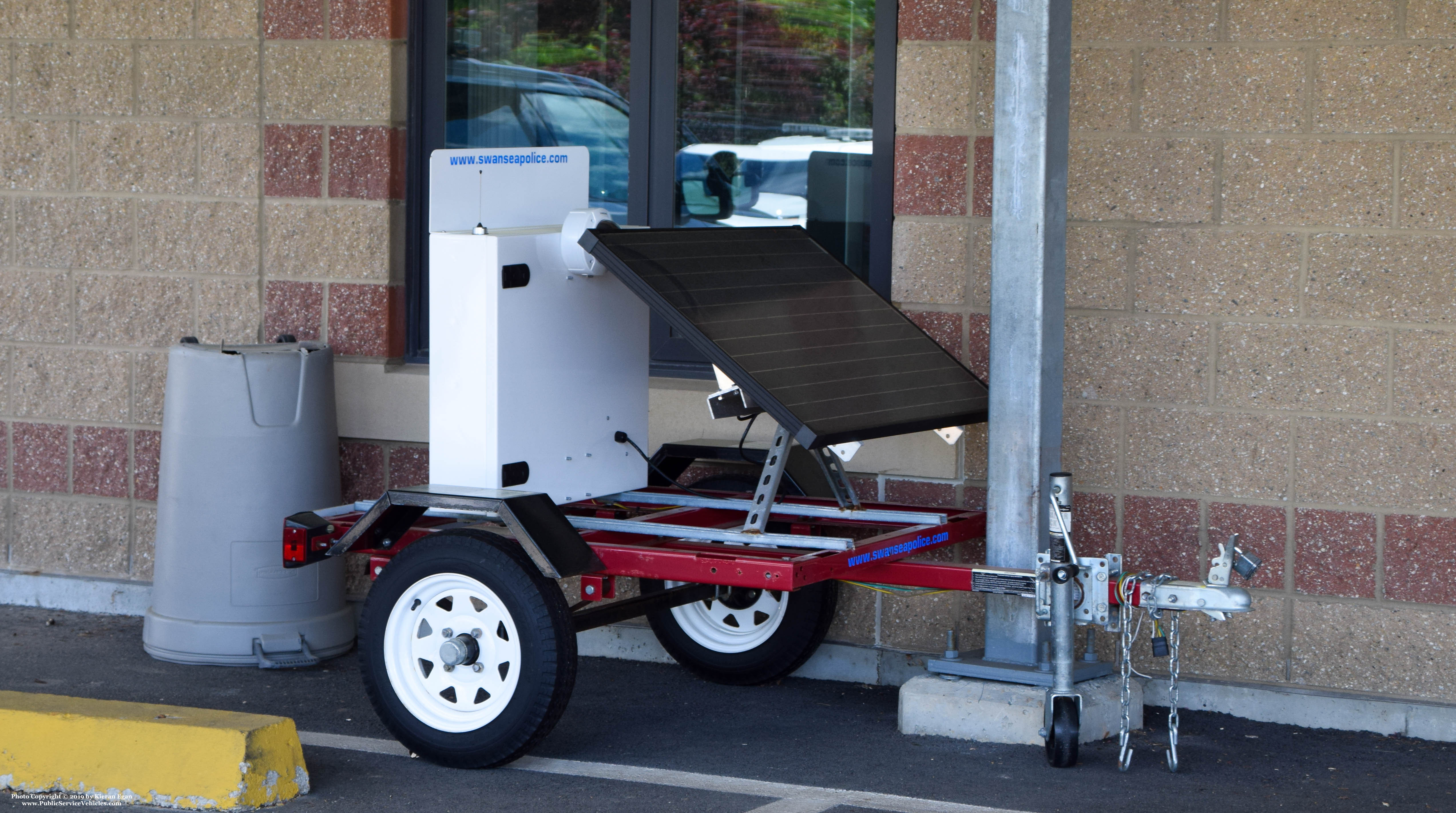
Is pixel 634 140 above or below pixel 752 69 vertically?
below

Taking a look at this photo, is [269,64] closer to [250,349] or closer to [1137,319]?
[250,349]

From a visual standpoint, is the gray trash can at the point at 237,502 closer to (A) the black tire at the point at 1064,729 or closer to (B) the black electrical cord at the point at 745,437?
(B) the black electrical cord at the point at 745,437

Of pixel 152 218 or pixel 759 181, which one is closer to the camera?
pixel 759 181

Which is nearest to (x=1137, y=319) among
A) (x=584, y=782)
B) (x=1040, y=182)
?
(x=1040, y=182)

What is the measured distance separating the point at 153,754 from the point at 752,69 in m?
3.61

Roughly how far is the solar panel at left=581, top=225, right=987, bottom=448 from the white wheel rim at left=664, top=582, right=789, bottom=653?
3.81 ft

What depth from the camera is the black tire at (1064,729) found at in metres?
4.90

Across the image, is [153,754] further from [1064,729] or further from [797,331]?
[1064,729]

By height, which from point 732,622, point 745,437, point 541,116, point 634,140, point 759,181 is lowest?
point 732,622

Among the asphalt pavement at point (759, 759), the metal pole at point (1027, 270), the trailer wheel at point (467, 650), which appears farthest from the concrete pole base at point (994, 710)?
the trailer wheel at point (467, 650)

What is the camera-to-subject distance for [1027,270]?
516 centimetres

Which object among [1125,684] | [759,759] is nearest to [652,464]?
[759,759]

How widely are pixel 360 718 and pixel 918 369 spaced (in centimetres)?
224

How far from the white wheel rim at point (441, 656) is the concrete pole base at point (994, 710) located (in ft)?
4.58
